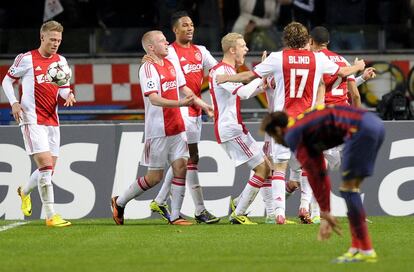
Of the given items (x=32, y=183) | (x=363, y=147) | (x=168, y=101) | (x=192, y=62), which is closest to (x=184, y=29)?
(x=192, y=62)

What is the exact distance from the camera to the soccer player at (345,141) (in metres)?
9.79

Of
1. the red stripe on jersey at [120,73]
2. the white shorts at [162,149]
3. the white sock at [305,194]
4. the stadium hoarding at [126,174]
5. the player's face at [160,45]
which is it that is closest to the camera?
the player's face at [160,45]

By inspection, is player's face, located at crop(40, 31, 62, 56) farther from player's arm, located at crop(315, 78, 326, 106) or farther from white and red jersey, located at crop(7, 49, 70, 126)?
player's arm, located at crop(315, 78, 326, 106)

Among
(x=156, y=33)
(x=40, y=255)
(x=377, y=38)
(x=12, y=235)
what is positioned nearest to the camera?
(x=40, y=255)

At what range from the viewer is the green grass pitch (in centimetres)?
1006

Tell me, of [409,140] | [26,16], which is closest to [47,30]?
[409,140]

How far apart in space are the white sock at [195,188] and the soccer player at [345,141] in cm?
452

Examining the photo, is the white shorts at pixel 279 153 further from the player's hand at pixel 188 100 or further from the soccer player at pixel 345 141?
the soccer player at pixel 345 141

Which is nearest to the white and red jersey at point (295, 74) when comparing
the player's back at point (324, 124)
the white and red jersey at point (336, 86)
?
the white and red jersey at point (336, 86)

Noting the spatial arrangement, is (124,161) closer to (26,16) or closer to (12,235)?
(12,235)

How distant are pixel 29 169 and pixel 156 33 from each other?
10.4 ft

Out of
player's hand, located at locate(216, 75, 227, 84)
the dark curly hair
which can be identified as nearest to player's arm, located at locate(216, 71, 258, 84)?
player's hand, located at locate(216, 75, 227, 84)

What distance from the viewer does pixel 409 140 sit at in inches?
633

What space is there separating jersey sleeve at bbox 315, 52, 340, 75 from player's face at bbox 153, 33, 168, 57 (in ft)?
5.21
